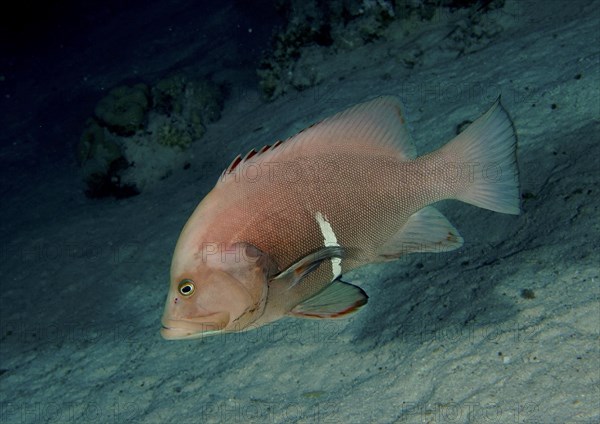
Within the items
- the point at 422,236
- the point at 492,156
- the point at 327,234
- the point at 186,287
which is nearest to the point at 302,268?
the point at 327,234

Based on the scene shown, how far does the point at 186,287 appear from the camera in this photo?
1.97 meters

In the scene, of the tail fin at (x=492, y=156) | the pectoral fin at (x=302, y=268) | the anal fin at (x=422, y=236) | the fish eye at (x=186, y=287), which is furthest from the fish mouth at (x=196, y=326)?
the tail fin at (x=492, y=156)

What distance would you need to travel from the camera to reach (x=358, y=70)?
27.7 feet

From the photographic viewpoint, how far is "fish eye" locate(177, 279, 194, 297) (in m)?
1.97

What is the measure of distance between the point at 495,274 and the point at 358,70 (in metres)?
5.91

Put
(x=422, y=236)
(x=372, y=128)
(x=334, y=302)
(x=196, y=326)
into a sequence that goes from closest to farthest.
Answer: (x=196, y=326) < (x=334, y=302) < (x=372, y=128) < (x=422, y=236)

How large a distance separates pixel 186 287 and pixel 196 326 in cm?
18

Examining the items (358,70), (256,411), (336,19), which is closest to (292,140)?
(256,411)

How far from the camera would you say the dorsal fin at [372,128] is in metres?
2.20

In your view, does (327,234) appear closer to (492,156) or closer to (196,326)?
(196,326)

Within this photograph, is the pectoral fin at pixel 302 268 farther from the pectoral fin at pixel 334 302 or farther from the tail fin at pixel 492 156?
the tail fin at pixel 492 156

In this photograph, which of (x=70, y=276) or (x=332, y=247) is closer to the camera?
(x=332, y=247)

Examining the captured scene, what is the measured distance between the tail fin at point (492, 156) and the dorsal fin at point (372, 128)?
228mm

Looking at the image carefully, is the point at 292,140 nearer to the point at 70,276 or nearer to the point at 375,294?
the point at 375,294
